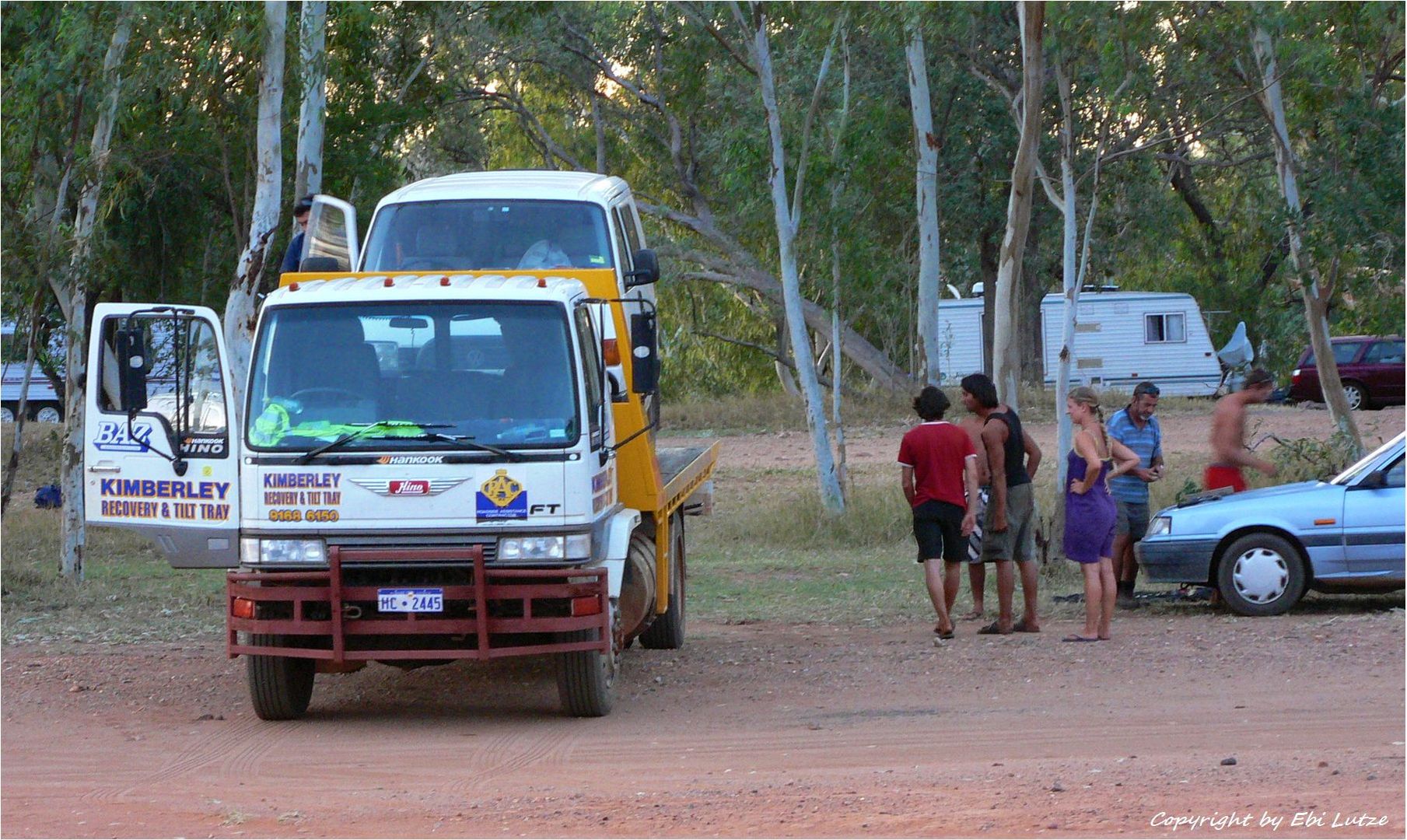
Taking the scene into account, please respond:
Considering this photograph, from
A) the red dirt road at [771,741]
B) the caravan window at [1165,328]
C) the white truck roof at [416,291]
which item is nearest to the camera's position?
the red dirt road at [771,741]

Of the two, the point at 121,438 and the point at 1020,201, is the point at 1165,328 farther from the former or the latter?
the point at 121,438

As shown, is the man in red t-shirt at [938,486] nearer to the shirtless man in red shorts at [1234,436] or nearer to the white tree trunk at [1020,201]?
the shirtless man in red shorts at [1234,436]

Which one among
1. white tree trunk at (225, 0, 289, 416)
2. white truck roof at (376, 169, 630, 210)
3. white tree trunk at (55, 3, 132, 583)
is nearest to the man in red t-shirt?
white truck roof at (376, 169, 630, 210)

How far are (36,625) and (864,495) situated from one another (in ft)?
33.6

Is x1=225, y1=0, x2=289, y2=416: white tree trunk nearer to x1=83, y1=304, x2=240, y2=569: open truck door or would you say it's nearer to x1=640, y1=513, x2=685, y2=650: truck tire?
x1=640, y1=513, x2=685, y2=650: truck tire

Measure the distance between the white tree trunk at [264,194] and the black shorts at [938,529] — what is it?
23.7ft

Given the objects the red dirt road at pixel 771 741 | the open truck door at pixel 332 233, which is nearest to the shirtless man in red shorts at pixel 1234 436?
the red dirt road at pixel 771 741

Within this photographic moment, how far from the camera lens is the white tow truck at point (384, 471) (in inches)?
316

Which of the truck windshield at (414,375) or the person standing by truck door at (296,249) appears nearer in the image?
the truck windshield at (414,375)

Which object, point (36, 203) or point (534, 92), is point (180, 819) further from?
point (534, 92)

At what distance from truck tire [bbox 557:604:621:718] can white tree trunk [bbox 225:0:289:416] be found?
732 cm

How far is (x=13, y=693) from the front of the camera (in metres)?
9.73

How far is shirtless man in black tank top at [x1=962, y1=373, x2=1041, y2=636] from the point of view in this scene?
35.4 ft

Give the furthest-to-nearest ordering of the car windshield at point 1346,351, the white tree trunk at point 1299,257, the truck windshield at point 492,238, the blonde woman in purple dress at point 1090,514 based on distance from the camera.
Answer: the car windshield at point 1346,351, the white tree trunk at point 1299,257, the truck windshield at point 492,238, the blonde woman in purple dress at point 1090,514
